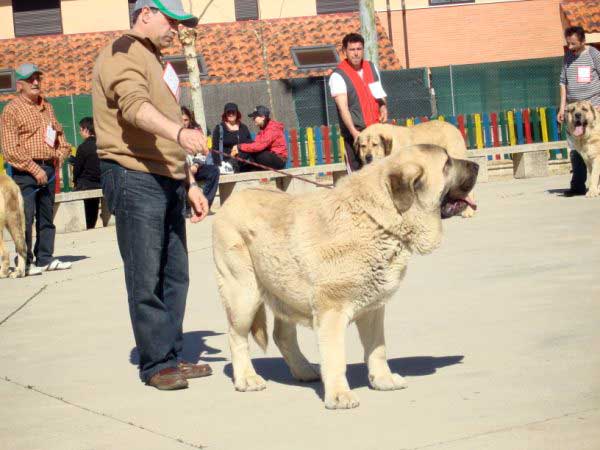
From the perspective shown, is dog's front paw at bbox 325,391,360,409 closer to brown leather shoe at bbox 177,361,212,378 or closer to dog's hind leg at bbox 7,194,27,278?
brown leather shoe at bbox 177,361,212,378

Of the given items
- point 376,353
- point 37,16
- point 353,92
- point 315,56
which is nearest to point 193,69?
point 315,56

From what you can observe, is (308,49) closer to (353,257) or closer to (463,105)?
(463,105)

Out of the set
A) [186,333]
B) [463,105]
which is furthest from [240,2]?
[186,333]

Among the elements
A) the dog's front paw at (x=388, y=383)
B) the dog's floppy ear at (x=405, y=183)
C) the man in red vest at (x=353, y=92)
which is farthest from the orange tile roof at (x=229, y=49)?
the dog's floppy ear at (x=405, y=183)

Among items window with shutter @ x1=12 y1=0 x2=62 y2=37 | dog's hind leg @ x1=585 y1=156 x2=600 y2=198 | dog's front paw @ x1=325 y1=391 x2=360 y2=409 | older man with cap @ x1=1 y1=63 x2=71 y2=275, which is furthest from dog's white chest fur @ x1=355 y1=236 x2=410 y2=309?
window with shutter @ x1=12 y1=0 x2=62 y2=37

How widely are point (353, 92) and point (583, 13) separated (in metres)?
29.9

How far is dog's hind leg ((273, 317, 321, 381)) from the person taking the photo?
670 centimetres

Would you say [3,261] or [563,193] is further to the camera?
[563,193]

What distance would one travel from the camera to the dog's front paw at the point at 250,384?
6547 mm

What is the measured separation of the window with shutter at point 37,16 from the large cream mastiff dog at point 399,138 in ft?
96.1

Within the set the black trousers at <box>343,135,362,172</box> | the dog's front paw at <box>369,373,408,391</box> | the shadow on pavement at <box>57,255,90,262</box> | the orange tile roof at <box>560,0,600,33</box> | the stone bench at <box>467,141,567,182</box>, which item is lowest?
the dog's front paw at <box>369,373,408,391</box>

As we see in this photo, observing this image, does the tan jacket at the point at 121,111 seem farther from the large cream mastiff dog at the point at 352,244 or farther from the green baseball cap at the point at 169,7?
the large cream mastiff dog at the point at 352,244

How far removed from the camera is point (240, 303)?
21.5 feet

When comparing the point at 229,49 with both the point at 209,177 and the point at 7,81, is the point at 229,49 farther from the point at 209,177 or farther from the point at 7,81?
the point at 209,177
